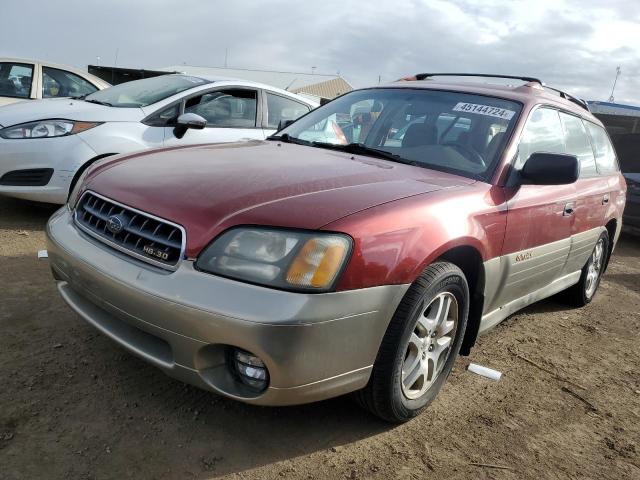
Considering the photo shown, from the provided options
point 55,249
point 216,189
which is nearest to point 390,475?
point 216,189

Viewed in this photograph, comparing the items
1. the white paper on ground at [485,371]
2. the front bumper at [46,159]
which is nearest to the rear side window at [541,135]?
the white paper on ground at [485,371]

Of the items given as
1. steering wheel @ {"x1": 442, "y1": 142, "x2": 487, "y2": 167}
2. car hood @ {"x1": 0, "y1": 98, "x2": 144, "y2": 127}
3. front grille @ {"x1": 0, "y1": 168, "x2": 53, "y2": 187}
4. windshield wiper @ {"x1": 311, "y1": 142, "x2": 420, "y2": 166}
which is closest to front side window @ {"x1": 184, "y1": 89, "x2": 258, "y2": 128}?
car hood @ {"x1": 0, "y1": 98, "x2": 144, "y2": 127}

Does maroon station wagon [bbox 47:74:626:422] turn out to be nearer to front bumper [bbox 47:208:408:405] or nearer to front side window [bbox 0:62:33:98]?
front bumper [bbox 47:208:408:405]

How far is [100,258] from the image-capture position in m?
2.16

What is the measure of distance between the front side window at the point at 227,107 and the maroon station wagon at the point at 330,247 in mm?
2321

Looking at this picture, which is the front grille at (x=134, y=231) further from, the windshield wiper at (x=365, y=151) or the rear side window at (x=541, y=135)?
the rear side window at (x=541, y=135)

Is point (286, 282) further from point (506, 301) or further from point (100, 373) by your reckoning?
point (506, 301)

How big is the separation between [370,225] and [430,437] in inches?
41.7

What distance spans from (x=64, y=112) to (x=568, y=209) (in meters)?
4.20

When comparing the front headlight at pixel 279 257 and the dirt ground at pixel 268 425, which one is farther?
the dirt ground at pixel 268 425

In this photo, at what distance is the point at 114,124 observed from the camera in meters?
4.81

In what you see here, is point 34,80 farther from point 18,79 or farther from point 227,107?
point 227,107

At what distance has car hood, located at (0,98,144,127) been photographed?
4668 mm

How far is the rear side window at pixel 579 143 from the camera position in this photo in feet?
12.0
